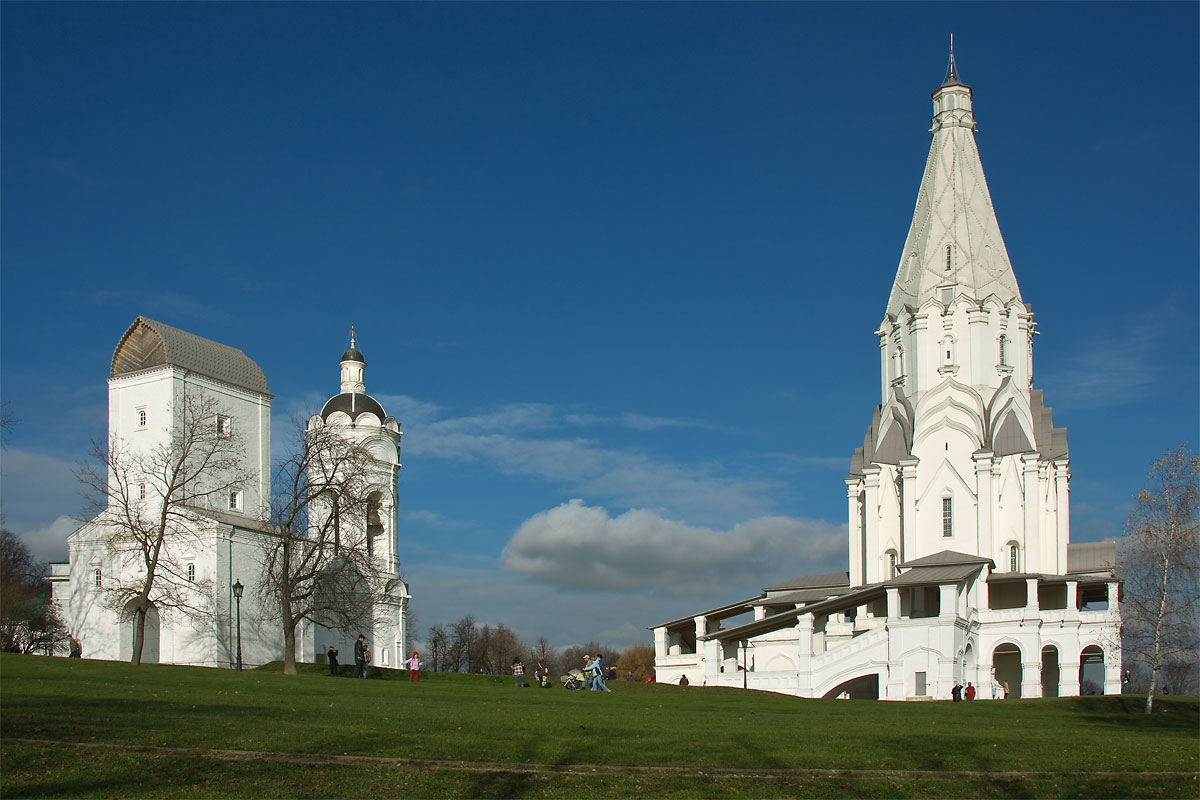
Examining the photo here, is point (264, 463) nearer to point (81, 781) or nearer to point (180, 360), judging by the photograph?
point (180, 360)

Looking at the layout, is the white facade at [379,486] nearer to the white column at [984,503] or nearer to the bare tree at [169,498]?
the bare tree at [169,498]

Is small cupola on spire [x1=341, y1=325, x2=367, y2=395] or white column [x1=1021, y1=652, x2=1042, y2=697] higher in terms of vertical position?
small cupola on spire [x1=341, y1=325, x2=367, y2=395]

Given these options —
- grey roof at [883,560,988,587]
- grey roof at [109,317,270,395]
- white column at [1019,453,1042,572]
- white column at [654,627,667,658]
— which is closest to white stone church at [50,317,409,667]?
grey roof at [109,317,270,395]

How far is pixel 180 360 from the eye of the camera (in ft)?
174

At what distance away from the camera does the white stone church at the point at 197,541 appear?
164 feet

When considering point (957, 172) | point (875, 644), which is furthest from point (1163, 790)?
point (957, 172)

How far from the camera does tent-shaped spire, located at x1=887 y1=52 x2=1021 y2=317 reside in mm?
61062

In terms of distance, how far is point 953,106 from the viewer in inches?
2534

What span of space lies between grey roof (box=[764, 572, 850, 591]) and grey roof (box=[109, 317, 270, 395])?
29790mm

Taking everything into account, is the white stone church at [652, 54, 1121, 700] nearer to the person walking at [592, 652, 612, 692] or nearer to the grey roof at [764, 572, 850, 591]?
the grey roof at [764, 572, 850, 591]

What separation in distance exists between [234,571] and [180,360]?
32.2 feet

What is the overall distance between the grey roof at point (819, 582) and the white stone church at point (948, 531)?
0.19m

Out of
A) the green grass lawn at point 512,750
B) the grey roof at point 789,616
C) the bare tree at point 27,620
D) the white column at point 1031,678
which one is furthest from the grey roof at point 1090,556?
the bare tree at point 27,620

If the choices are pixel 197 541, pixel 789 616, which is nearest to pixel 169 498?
pixel 197 541
